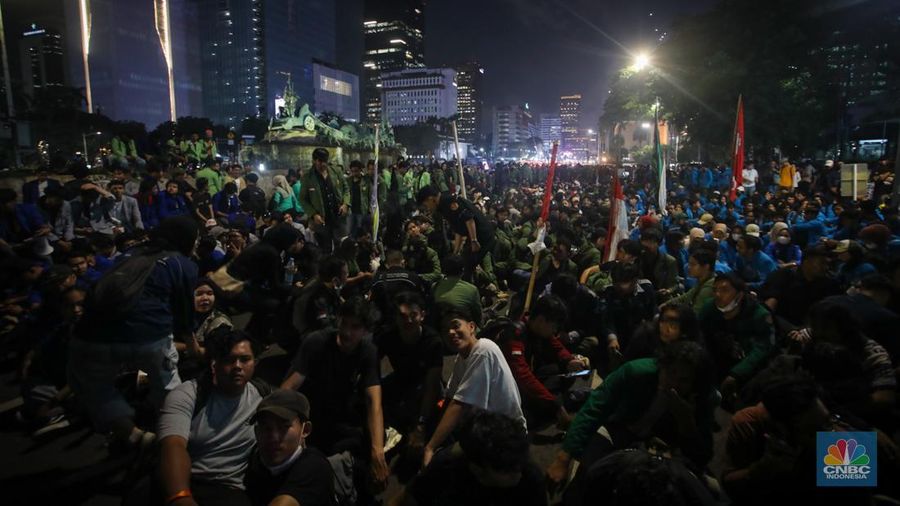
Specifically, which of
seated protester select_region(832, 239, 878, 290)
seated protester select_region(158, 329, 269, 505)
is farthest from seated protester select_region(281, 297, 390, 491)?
seated protester select_region(832, 239, 878, 290)

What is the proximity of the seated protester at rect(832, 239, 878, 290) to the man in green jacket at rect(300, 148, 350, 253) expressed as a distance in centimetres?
764

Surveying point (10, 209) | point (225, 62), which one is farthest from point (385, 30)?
point (10, 209)

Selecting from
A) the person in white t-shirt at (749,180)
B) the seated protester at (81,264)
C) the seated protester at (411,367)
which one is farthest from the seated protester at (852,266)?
the person in white t-shirt at (749,180)

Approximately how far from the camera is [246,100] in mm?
94375

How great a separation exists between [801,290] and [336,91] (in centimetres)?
10927

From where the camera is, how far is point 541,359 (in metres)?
4.94

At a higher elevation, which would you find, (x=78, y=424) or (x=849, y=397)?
(x=849, y=397)

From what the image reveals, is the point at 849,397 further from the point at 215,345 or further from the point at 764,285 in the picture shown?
the point at 215,345

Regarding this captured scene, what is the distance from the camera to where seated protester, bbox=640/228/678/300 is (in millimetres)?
6871

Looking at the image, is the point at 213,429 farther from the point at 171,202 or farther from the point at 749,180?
the point at 749,180

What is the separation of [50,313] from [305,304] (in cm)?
244

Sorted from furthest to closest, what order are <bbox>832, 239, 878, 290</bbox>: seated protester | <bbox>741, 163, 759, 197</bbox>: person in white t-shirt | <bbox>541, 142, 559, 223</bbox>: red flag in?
<bbox>741, 163, 759, 197</bbox>: person in white t-shirt < <bbox>541, 142, 559, 223</bbox>: red flag < <bbox>832, 239, 878, 290</bbox>: seated protester

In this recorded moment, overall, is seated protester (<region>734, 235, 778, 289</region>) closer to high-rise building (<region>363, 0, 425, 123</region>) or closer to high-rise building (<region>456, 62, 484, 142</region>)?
high-rise building (<region>363, 0, 425, 123</region>)

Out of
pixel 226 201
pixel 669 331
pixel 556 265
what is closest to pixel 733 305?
pixel 669 331
